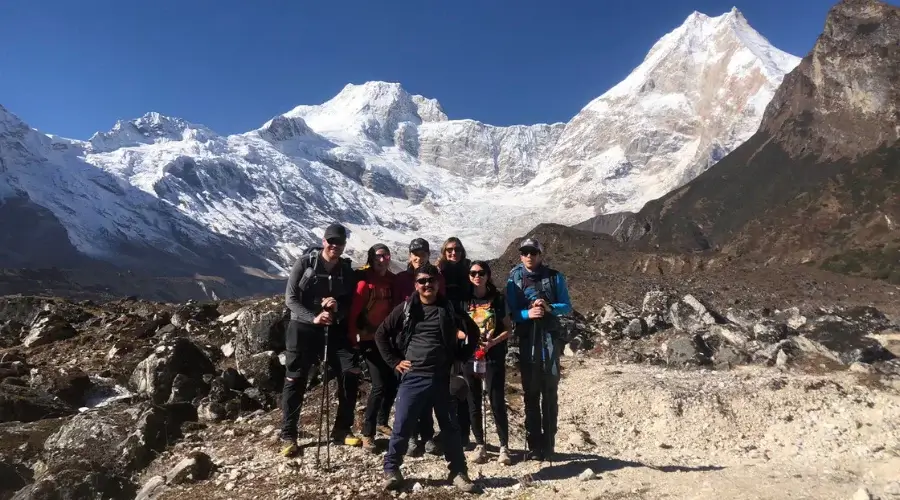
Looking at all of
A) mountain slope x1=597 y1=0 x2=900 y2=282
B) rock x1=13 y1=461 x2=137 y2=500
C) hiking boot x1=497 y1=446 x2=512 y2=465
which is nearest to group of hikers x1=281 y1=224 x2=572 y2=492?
hiking boot x1=497 y1=446 x2=512 y2=465

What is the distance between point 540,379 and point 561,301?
2.98 feet

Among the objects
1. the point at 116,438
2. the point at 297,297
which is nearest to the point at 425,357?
the point at 297,297

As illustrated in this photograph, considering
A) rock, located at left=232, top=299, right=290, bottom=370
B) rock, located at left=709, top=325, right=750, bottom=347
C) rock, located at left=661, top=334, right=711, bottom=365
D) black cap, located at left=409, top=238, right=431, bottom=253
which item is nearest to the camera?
black cap, located at left=409, top=238, right=431, bottom=253

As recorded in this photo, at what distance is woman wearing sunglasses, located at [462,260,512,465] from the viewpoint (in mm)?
6477

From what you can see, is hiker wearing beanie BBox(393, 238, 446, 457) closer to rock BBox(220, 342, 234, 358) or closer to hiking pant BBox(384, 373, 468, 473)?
hiking pant BBox(384, 373, 468, 473)

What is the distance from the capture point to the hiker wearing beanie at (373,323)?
6.64 m

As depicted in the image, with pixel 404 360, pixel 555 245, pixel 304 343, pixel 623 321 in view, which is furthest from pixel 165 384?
pixel 555 245

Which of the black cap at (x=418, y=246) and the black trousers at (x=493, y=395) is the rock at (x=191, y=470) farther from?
the black cap at (x=418, y=246)

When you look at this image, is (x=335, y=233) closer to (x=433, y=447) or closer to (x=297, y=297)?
(x=297, y=297)

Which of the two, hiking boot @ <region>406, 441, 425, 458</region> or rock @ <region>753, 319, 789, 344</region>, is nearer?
hiking boot @ <region>406, 441, 425, 458</region>

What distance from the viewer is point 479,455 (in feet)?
21.5

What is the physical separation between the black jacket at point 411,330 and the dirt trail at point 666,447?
1.32 meters

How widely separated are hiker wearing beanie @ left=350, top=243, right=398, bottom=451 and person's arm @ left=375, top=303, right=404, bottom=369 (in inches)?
36.5

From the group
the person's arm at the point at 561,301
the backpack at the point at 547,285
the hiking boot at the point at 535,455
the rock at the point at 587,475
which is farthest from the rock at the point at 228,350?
the rock at the point at 587,475
